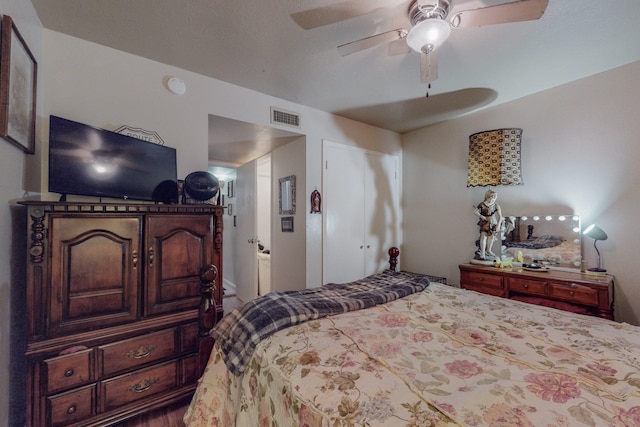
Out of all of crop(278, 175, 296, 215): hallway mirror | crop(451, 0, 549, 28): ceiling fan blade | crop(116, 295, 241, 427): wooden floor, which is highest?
crop(451, 0, 549, 28): ceiling fan blade

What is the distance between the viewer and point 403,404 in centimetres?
70

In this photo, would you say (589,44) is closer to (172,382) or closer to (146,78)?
(146,78)

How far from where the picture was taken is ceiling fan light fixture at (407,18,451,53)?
4.42 ft

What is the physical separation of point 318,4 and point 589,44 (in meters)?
2.01

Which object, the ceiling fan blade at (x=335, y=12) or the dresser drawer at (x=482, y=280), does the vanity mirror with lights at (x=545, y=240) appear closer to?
the dresser drawer at (x=482, y=280)

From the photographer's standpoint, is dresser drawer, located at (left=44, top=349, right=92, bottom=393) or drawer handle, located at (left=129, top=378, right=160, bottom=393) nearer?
dresser drawer, located at (left=44, top=349, right=92, bottom=393)

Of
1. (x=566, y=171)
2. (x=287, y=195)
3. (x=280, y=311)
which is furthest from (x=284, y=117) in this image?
(x=566, y=171)

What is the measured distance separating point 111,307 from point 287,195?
208cm

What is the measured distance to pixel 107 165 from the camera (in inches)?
65.1

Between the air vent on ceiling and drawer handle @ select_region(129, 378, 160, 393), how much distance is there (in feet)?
7.64

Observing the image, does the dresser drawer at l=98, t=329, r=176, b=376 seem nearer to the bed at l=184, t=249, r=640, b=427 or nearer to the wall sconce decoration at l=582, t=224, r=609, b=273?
the bed at l=184, t=249, r=640, b=427

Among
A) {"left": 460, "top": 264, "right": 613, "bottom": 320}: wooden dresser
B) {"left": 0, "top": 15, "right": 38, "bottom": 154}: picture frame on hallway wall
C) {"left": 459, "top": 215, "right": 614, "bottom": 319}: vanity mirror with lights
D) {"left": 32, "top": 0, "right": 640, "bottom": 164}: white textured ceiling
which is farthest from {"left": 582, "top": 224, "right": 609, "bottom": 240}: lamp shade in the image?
{"left": 0, "top": 15, "right": 38, "bottom": 154}: picture frame on hallway wall

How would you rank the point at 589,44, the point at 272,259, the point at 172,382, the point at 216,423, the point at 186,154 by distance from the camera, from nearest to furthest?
1. the point at 216,423
2. the point at 172,382
3. the point at 589,44
4. the point at 186,154
5. the point at 272,259

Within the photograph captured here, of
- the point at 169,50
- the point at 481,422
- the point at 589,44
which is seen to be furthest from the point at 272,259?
the point at 589,44
